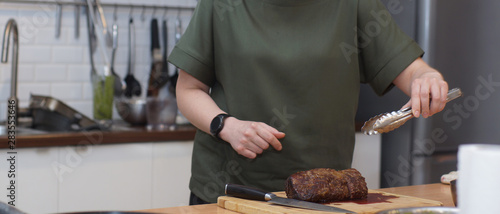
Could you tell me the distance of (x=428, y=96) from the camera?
1.16 m

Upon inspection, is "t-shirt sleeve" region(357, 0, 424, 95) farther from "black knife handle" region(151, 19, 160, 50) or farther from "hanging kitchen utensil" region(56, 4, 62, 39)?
"hanging kitchen utensil" region(56, 4, 62, 39)

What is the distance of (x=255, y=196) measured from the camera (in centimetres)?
108

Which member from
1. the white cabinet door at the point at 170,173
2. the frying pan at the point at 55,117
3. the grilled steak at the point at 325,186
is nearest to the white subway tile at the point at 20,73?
the frying pan at the point at 55,117

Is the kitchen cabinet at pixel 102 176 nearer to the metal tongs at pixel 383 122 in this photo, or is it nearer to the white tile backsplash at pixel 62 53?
the white tile backsplash at pixel 62 53

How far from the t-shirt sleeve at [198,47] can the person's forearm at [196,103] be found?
0.10 ft

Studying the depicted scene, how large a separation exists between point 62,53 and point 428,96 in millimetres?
1804

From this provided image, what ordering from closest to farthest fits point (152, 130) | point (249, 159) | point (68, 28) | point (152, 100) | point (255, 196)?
1. point (255, 196)
2. point (249, 159)
3. point (152, 130)
4. point (152, 100)
5. point (68, 28)

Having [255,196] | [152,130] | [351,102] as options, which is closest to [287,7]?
[351,102]

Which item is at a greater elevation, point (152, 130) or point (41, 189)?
point (152, 130)

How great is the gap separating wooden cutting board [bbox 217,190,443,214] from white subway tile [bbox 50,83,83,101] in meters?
1.62

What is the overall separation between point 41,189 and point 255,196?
1130 millimetres

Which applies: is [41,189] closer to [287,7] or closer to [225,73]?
[225,73]

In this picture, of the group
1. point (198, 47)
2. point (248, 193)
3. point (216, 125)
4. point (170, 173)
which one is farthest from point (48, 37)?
point (248, 193)

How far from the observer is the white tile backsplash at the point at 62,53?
7.94 feet
